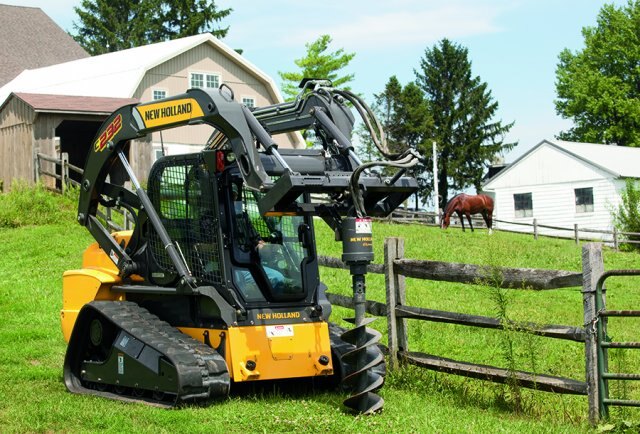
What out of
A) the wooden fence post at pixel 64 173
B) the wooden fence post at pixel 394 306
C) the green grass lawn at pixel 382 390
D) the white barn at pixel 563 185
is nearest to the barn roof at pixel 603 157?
the white barn at pixel 563 185

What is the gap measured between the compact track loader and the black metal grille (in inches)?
0.7

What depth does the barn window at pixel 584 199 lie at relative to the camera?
48.8m

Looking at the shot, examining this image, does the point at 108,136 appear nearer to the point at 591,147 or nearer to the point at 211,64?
the point at 211,64

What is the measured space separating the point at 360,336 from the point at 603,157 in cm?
4331

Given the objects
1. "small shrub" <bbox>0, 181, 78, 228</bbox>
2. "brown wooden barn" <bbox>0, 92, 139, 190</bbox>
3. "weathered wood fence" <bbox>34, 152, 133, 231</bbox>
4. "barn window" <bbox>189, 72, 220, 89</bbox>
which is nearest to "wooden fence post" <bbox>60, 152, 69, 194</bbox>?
"weathered wood fence" <bbox>34, 152, 133, 231</bbox>

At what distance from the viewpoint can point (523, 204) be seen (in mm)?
51875

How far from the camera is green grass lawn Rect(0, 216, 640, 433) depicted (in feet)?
28.8

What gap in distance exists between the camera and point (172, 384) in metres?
9.42

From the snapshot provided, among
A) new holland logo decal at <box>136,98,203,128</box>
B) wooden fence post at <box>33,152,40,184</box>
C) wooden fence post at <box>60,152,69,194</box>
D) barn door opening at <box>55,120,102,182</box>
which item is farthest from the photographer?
barn door opening at <box>55,120,102,182</box>

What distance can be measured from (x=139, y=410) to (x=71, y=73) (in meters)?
32.4

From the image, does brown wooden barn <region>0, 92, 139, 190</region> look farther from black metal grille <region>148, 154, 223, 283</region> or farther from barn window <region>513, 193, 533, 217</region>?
barn window <region>513, 193, 533, 217</region>

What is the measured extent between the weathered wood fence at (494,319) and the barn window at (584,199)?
37958mm

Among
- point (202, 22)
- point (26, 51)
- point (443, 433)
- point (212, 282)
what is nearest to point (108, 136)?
point (212, 282)

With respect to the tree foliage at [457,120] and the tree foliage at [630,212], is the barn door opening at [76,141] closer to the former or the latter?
the tree foliage at [630,212]
